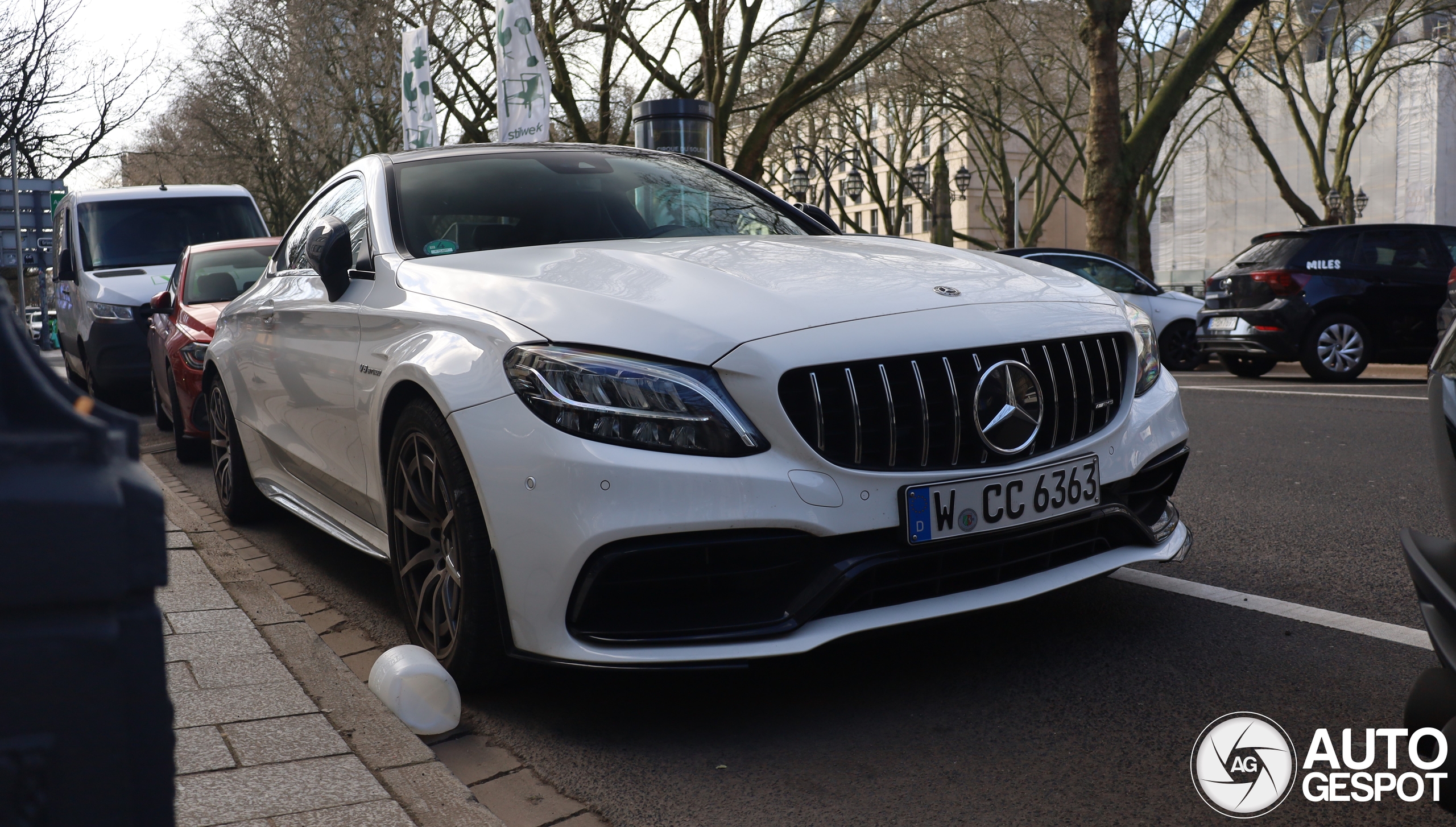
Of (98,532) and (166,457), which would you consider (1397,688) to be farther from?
(166,457)

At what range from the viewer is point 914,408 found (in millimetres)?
3105

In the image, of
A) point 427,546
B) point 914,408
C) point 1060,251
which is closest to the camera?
point 914,408

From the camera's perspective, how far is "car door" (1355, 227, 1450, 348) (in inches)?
518

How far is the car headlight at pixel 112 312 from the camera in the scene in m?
12.3

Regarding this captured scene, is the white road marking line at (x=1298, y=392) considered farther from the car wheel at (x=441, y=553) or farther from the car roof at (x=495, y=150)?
the car wheel at (x=441, y=553)

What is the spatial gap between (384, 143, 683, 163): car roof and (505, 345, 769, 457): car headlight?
73.4 inches

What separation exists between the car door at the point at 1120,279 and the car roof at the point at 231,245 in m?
9.36

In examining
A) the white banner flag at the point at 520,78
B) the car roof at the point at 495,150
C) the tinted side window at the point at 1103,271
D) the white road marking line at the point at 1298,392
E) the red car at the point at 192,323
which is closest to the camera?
the car roof at the point at 495,150

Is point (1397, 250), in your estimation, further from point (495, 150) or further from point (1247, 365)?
point (495, 150)

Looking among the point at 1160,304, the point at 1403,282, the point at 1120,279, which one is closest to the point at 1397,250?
the point at 1403,282

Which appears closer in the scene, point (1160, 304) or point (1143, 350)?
point (1143, 350)

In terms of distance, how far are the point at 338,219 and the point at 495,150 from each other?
0.61 metres

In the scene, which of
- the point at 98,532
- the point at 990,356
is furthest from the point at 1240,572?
the point at 98,532

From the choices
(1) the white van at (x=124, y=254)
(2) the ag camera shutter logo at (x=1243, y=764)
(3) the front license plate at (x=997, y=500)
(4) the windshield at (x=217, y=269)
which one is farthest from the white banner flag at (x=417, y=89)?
(2) the ag camera shutter logo at (x=1243, y=764)
